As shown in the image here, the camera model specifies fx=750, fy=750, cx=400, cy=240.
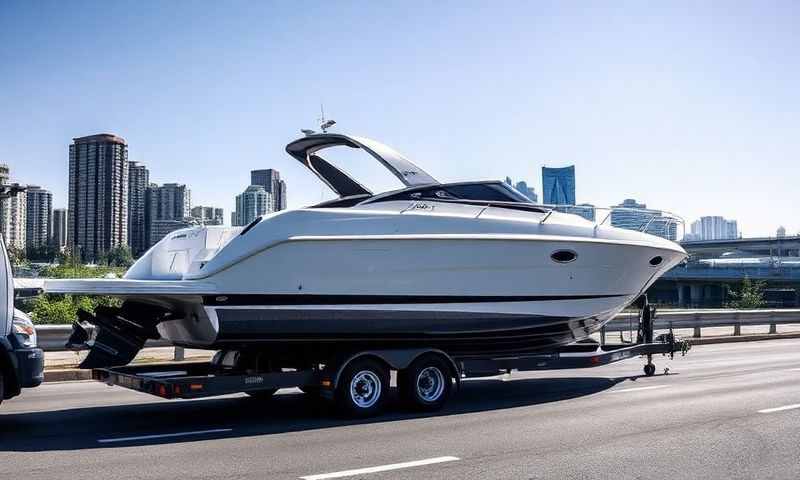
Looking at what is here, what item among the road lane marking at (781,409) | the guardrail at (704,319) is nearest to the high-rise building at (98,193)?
the guardrail at (704,319)

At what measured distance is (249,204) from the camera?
14141mm

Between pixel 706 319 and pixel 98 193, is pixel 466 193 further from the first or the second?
pixel 98 193

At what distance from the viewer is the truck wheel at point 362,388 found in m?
8.97

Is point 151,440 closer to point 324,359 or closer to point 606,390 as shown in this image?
point 324,359

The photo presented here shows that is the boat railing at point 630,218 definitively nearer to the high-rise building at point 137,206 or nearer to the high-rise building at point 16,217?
the high-rise building at point 137,206

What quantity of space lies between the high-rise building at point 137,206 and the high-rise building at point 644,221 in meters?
63.1

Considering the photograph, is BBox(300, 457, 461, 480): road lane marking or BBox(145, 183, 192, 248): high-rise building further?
BBox(145, 183, 192, 248): high-rise building

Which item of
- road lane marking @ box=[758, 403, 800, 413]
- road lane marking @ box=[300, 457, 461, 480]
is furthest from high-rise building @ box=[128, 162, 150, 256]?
road lane marking @ box=[300, 457, 461, 480]

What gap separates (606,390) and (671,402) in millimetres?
1604

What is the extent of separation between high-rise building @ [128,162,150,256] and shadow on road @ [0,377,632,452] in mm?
63445

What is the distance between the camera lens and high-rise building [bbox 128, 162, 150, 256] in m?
74.7

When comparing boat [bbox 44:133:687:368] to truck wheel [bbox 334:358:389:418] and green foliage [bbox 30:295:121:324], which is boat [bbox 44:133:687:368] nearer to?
truck wheel [bbox 334:358:389:418]

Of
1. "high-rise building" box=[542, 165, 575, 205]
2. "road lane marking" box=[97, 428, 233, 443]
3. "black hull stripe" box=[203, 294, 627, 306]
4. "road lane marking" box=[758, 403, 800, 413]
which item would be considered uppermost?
"high-rise building" box=[542, 165, 575, 205]

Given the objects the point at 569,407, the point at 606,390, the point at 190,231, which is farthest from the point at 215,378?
the point at 606,390
